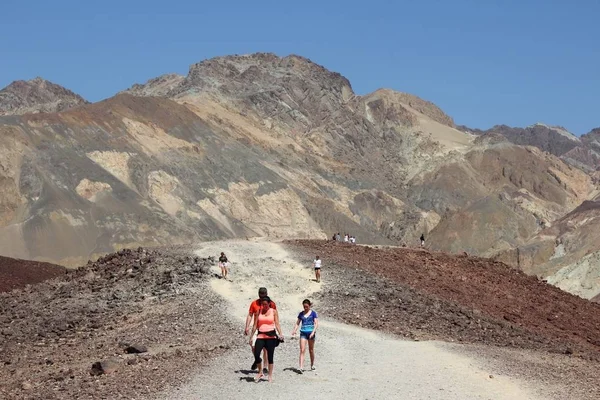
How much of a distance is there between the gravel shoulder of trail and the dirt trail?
0.77m

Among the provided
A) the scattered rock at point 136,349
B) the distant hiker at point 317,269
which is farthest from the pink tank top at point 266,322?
the distant hiker at point 317,269

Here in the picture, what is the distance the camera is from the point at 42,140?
286 feet

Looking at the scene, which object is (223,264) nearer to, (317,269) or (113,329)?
(317,269)

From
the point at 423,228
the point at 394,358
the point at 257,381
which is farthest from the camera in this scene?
the point at 423,228

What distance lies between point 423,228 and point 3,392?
99420 millimetres

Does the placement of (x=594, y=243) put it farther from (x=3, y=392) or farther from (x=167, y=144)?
(x=3, y=392)

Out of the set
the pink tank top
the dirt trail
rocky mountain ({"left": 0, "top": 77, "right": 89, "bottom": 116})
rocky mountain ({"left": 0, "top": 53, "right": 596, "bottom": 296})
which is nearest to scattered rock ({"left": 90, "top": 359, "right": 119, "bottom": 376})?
the dirt trail

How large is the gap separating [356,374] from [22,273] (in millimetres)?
34428

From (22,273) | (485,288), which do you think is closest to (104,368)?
(485,288)

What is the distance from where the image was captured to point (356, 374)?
57.2 feet

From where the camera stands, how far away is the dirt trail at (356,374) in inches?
623

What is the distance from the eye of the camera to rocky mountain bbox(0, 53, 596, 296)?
7906cm

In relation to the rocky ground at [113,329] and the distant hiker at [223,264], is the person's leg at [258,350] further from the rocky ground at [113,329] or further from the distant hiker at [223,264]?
the distant hiker at [223,264]

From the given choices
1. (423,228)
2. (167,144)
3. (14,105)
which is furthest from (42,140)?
(14,105)
